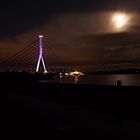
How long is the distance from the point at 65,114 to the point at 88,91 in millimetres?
4071

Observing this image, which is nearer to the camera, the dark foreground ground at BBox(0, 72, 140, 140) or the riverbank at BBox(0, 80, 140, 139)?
the dark foreground ground at BBox(0, 72, 140, 140)

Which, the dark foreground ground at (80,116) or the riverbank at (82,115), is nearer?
the dark foreground ground at (80,116)

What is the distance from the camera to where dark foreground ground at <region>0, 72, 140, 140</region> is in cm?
904

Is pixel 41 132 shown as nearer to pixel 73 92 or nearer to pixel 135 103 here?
pixel 135 103

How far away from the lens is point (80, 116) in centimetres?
1338

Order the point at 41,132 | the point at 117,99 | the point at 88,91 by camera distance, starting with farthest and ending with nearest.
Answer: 1. the point at 88,91
2. the point at 117,99
3. the point at 41,132

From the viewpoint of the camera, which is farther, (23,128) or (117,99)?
(117,99)

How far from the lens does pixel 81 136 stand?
8.79 m

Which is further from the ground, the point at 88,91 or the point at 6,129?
the point at 88,91

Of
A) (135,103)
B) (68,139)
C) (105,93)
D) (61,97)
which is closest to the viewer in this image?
(68,139)

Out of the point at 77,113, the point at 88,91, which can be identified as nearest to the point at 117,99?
the point at 77,113

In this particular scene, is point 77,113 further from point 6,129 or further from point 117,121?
point 6,129

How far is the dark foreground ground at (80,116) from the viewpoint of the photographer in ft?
29.7

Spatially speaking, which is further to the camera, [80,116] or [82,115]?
[82,115]
